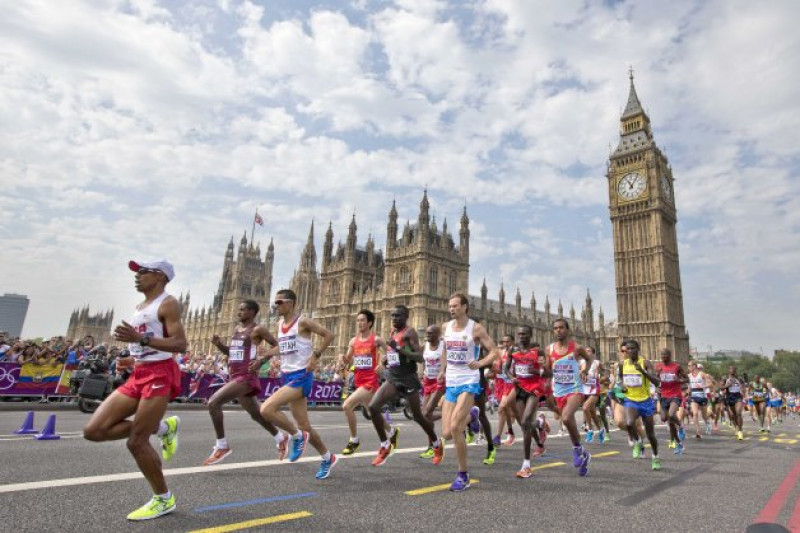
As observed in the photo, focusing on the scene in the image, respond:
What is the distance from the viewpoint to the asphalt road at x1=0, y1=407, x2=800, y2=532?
412 cm

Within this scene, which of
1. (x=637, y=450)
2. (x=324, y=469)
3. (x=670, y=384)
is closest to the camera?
(x=324, y=469)

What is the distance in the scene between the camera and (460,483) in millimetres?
5578

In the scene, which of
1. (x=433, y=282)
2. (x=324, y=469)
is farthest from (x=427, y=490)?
(x=433, y=282)

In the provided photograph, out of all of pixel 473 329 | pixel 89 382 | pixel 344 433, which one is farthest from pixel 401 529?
pixel 89 382

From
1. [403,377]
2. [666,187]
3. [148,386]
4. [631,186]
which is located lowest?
[148,386]

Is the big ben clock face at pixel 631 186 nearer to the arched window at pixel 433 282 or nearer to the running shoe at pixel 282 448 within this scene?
the arched window at pixel 433 282

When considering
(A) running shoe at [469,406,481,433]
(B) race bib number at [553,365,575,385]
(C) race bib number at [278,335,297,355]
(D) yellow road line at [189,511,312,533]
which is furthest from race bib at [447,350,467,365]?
(A) running shoe at [469,406,481,433]

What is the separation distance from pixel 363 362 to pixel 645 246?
77297 mm

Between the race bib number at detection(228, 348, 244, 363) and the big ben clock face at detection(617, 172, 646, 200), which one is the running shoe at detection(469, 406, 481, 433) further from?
the big ben clock face at detection(617, 172, 646, 200)

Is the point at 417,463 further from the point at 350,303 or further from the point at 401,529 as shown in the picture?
the point at 350,303

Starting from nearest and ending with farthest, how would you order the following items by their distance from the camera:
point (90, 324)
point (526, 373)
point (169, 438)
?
point (169, 438) → point (526, 373) → point (90, 324)

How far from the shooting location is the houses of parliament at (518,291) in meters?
57.4

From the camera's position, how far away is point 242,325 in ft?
24.0

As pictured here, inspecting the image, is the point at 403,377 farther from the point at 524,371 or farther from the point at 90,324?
the point at 90,324
